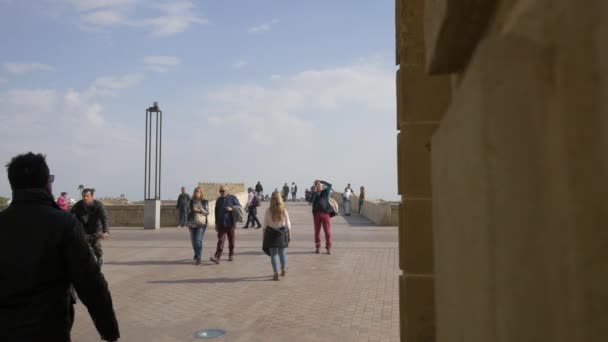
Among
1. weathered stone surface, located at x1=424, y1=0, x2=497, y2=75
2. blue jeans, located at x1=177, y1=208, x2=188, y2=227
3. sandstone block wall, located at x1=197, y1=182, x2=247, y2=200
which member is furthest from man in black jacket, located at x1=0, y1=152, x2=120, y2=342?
sandstone block wall, located at x1=197, y1=182, x2=247, y2=200

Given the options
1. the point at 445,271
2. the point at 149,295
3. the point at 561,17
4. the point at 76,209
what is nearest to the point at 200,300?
the point at 149,295

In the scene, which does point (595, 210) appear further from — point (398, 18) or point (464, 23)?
point (398, 18)

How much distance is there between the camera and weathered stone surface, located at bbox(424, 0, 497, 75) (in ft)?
4.92

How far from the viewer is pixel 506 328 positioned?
1.11 m

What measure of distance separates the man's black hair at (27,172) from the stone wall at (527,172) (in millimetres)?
2261

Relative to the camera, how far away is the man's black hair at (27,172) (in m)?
2.93

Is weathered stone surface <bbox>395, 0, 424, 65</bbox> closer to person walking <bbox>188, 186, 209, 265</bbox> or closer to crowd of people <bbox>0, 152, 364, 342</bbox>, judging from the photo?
crowd of people <bbox>0, 152, 364, 342</bbox>

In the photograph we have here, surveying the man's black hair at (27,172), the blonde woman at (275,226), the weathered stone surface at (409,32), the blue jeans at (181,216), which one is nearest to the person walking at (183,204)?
the blue jeans at (181,216)

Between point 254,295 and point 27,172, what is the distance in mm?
6084

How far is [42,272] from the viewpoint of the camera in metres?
2.65

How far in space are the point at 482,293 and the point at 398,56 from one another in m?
3.39

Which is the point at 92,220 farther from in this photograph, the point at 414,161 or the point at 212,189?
the point at 212,189

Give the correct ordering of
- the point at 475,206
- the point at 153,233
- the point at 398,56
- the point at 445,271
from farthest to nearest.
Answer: the point at 153,233
the point at 398,56
the point at 445,271
the point at 475,206

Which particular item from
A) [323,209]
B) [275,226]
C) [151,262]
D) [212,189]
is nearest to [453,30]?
[275,226]
